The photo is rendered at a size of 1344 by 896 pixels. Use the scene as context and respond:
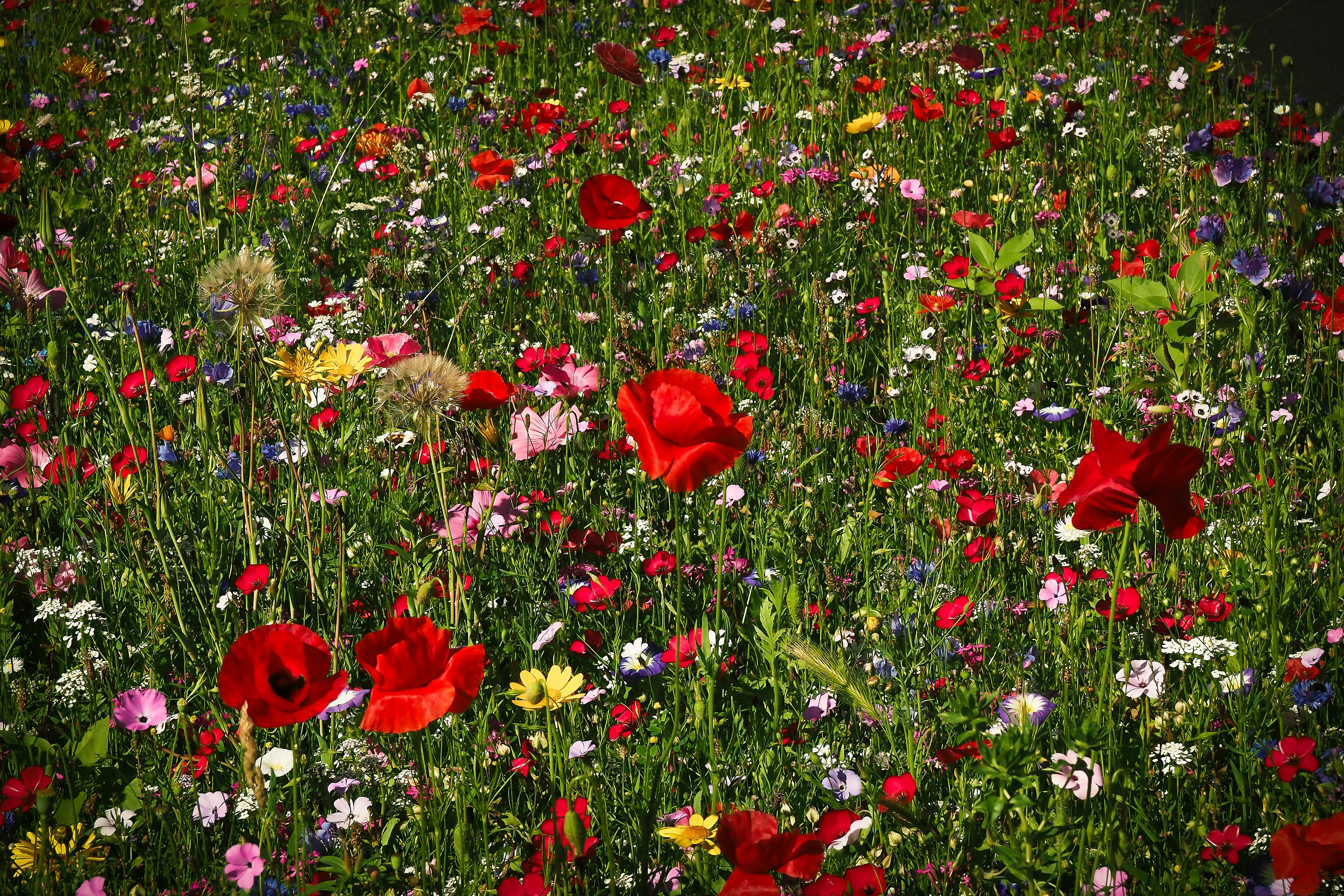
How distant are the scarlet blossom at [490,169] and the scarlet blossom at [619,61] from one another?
540 mm

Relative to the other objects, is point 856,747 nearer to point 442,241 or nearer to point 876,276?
point 876,276

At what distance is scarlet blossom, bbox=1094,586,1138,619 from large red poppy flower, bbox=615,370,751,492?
917 millimetres

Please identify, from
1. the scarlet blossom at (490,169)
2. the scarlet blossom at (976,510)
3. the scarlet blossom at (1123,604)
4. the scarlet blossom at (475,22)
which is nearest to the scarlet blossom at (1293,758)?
the scarlet blossom at (1123,604)

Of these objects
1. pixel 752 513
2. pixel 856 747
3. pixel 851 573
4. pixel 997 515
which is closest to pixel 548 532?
pixel 752 513

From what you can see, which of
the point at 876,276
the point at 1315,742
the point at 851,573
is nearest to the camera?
the point at 1315,742

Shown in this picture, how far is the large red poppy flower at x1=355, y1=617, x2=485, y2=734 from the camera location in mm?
1013

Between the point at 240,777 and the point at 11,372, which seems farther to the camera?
the point at 11,372

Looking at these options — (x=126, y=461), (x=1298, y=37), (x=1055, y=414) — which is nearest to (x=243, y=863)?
(x=126, y=461)

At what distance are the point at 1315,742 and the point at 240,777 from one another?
168 centimetres

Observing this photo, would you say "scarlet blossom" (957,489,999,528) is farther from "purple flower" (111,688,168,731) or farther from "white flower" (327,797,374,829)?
"purple flower" (111,688,168,731)

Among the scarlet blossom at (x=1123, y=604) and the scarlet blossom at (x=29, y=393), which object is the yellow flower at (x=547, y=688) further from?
the scarlet blossom at (x=29, y=393)

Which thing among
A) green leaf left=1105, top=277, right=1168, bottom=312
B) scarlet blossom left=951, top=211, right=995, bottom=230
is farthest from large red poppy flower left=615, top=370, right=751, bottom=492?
scarlet blossom left=951, top=211, right=995, bottom=230

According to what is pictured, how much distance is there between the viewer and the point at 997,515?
2045 mm

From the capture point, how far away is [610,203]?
80.6 inches
